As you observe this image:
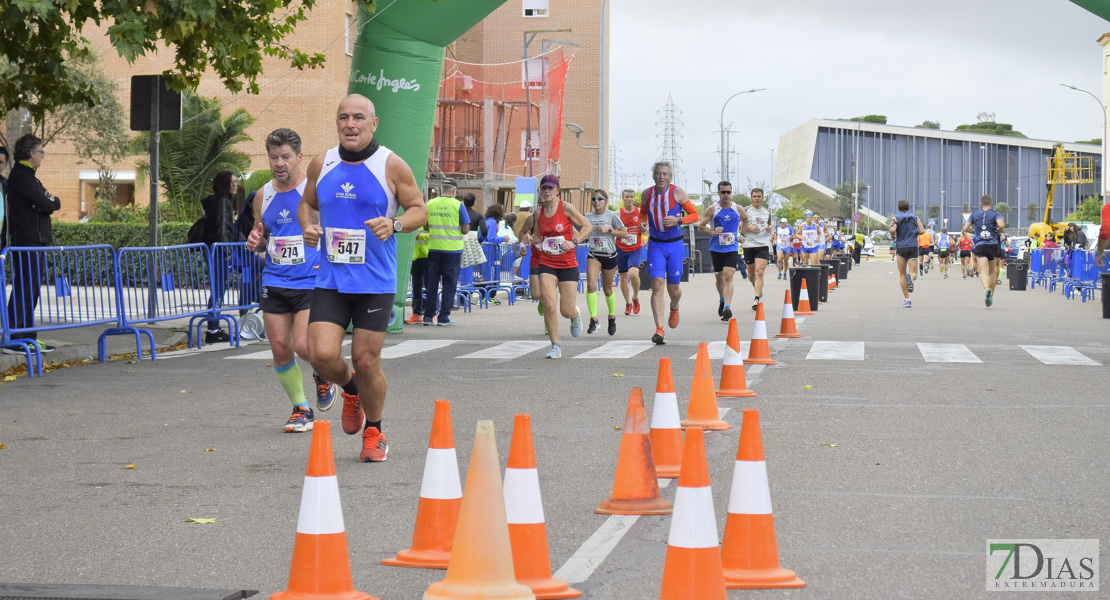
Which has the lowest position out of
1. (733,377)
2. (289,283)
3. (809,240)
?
(733,377)

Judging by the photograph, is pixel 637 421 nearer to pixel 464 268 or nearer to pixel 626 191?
pixel 626 191

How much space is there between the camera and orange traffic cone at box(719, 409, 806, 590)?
4734 millimetres

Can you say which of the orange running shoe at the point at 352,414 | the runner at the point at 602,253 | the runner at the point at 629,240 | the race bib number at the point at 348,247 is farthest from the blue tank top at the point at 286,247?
the runner at the point at 629,240

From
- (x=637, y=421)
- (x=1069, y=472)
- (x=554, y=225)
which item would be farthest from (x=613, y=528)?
(x=554, y=225)

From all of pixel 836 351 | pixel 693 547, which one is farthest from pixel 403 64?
pixel 693 547

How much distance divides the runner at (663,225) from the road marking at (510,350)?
1409 mm

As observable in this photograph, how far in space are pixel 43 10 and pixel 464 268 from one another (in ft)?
43.4

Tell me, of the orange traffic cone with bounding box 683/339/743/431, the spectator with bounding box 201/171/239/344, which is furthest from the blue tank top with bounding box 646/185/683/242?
the orange traffic cone with bounding box 683/339/743/431

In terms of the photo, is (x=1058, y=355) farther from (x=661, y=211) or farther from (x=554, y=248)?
(x=554, y=248)

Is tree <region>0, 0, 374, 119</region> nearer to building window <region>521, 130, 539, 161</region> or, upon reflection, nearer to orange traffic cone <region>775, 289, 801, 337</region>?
orange traffic cone <region>775, 289, 801, 337</region>

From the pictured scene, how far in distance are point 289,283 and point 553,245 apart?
537 cm

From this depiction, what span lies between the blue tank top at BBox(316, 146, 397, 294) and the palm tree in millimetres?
28491

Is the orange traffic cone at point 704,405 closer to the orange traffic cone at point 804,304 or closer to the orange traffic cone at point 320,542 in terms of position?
the orange traffic cone at point 320,542

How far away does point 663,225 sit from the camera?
15.3 m
